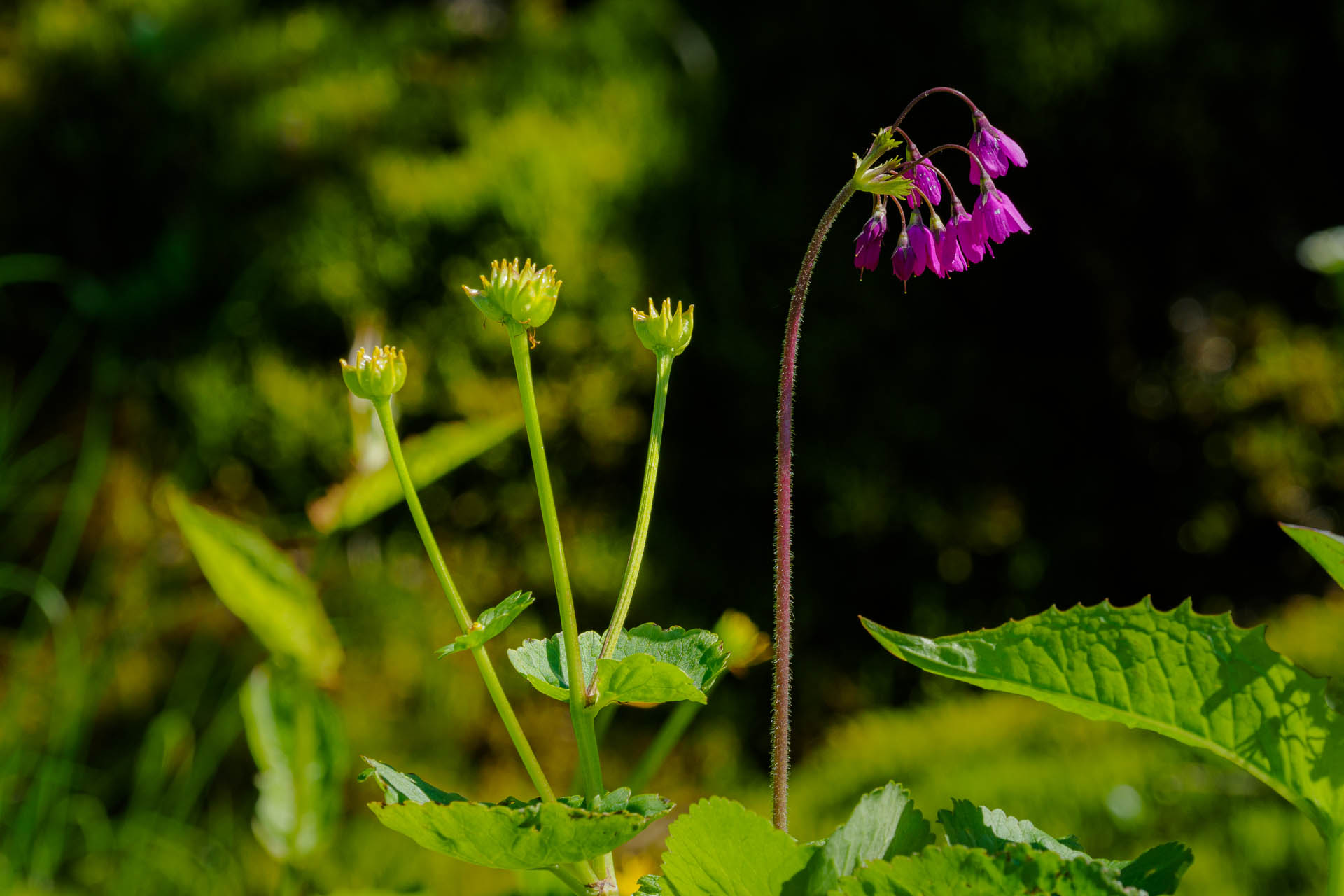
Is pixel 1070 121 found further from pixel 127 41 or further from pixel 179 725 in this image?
pixel 127 41

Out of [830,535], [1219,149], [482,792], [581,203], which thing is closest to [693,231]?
[581,203]

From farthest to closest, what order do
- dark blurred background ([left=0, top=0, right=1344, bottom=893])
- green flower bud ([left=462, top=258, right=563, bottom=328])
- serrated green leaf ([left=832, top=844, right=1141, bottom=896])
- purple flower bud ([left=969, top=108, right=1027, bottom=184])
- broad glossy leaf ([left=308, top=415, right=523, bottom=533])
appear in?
1. dark blurred background ([left=0, top=0, right=1344, bottom=893])
2. broad glossy leaf ([left=308, top=415, right=523, bottom=533])
3. purple flower bud ([left=969, top=108, right=1027, bottom=184])
4. green flower bud ([left=462, top=258, right=563, bottom=328])
5. serrated green leaf ([left=832, top=844, right=1141, bottom=896])

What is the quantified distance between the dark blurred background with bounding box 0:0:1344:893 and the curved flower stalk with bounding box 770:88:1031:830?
132 cm

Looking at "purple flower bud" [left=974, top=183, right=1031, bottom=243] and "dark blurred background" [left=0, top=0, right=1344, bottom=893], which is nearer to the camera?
"purple flower bud" [left=974, top=183, right=1031, bottom=243]

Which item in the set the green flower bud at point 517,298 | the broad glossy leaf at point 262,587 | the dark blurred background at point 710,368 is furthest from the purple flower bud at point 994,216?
the dark blurred background at point 710,368

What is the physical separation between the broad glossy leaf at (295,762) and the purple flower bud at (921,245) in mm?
625

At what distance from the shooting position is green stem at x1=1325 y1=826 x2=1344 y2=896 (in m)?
0.41

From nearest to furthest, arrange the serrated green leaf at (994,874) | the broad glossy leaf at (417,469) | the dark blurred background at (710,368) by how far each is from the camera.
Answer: the serrated green leaf at (994,874) → the broad glossy leaf at (417,469) → the dark blurred background at (710,368)

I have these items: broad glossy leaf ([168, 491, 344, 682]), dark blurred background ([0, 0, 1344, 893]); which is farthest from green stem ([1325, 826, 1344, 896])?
dark blurred background ([0, 0, 1344, 893])

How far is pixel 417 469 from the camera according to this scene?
82 centimetres

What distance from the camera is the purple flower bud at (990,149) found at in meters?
0.57

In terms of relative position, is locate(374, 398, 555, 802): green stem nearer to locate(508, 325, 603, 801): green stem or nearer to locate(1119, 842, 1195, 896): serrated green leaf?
locate(508, 325, 603, 801): green stem

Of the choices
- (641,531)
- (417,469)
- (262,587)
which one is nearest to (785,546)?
(641,531)

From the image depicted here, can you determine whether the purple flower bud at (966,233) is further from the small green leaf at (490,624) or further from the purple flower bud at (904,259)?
the small green leaf at (490,624)
